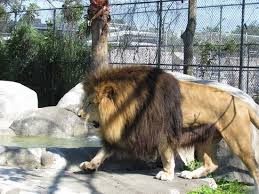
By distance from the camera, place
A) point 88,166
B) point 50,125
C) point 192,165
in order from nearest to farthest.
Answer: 1. point 88,166
2. point 192,165
3. point 50,125

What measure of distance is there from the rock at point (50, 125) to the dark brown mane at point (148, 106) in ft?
13.2

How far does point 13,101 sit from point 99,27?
236cm

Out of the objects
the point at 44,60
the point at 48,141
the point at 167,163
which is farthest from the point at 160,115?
the point at 44,60

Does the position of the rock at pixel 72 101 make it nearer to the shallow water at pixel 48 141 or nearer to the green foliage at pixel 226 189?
the shallow water at pixel 48 141

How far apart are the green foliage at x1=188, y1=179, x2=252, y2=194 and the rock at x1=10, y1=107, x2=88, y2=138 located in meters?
3.90

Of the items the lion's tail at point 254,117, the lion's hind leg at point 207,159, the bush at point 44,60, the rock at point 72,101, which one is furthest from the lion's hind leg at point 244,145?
the bush at point 44,60

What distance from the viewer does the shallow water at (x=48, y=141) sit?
8516 millimetres

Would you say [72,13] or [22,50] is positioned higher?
[72,13]

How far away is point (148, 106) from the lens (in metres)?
5.68

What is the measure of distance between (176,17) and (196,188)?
8477 mm

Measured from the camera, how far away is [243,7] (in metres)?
12.3

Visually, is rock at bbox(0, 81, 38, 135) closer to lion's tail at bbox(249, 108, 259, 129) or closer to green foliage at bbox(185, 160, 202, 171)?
green foliage at bbox(185, 160, 202, 171)

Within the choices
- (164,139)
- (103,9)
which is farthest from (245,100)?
(103,9)

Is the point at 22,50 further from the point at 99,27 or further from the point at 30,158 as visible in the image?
the point at 30,158
